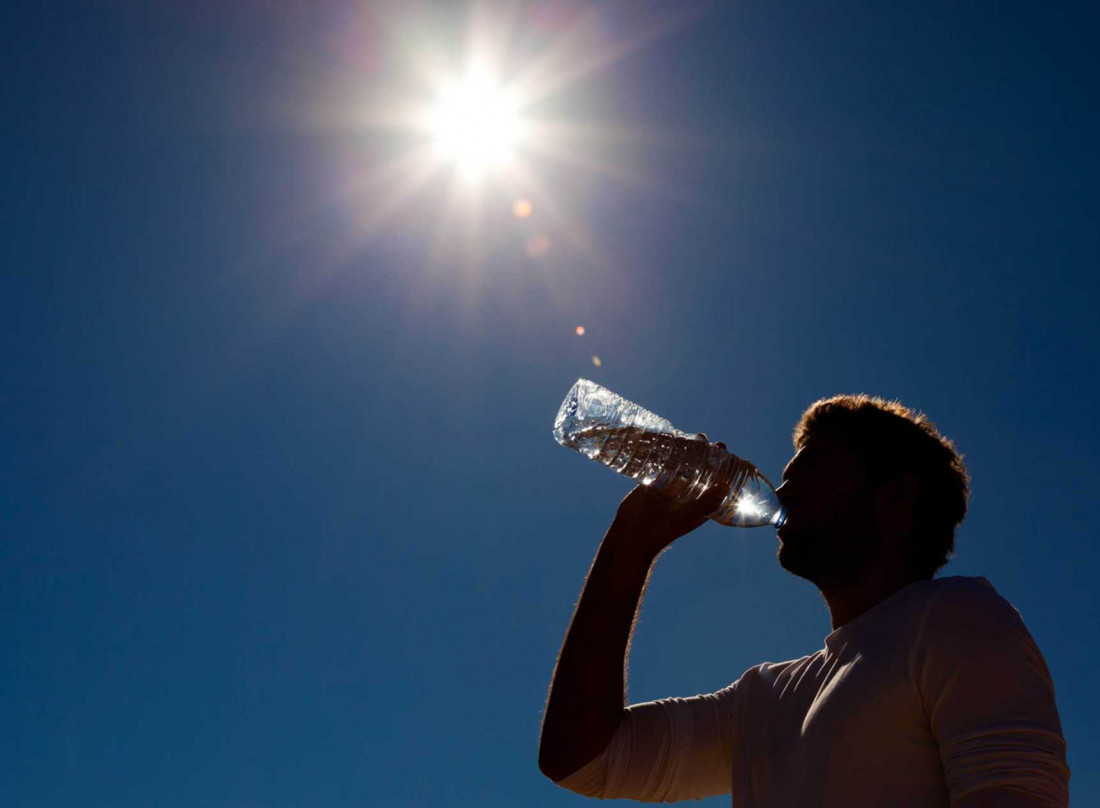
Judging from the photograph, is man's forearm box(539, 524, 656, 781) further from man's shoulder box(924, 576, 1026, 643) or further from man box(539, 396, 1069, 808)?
man's shoulder box(924, 576, 1026, 643)

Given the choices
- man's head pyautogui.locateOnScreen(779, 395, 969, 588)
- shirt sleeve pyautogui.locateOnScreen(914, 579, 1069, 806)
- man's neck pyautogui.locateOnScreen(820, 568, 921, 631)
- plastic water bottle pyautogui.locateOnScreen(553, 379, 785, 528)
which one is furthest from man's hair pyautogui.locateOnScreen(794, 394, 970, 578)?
shirt sleeve pyautogui.locateOnScreen(914, 579, 1069, 806)

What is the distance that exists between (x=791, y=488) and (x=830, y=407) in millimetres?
429

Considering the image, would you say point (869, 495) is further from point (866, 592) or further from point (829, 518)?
point (866, 592)

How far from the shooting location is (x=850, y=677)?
6.71ft

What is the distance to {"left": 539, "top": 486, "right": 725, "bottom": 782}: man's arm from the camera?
2.58 meters

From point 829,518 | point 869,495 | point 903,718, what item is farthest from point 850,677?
point 869,495

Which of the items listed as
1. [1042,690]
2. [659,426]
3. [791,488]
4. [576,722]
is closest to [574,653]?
[576,722]

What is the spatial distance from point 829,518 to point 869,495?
162 mm

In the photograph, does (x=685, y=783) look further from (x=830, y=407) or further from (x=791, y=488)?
(x=830, y=407)

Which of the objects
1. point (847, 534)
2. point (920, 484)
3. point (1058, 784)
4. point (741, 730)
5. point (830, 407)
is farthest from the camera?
point (830, 407)

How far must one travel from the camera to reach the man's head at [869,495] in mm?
2588

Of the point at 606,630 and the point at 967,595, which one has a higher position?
the point at 606,630

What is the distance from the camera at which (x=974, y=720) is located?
1.69 metres

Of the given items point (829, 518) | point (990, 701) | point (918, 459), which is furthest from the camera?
point (918, 459)
